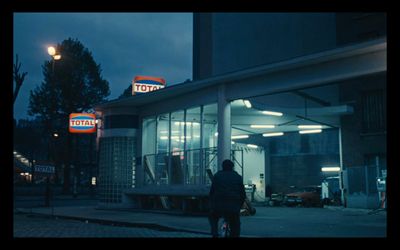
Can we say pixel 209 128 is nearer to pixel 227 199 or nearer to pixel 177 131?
pixel 177 131

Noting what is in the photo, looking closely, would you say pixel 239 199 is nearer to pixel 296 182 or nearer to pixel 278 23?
pixel 296 182

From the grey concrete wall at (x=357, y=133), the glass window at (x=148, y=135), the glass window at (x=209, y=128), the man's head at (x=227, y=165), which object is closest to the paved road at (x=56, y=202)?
the glass window at (x=148, y=135)

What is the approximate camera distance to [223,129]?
63.9ft

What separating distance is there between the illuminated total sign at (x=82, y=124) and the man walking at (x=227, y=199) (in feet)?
85.9

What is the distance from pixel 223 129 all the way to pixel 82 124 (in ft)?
60.3

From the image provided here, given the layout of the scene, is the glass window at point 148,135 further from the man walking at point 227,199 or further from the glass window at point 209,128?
the man walking at point 227,199

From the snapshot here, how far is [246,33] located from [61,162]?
1155 inches

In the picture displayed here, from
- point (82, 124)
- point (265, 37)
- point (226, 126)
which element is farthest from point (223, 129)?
point (265, 37)

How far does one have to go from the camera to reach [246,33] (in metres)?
40.6

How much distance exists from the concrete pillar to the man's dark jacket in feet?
29.6

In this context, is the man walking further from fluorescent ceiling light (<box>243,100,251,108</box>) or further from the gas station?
fluorescent ceiling light (<box>243,100,251,108</box>)

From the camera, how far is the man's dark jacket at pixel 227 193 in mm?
9961

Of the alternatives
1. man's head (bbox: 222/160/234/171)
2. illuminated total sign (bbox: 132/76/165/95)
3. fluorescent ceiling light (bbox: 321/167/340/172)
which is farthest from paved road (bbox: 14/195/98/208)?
man's head (bbox: 222/160/234/171)

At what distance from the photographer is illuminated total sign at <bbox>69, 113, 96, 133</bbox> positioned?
116 ft
